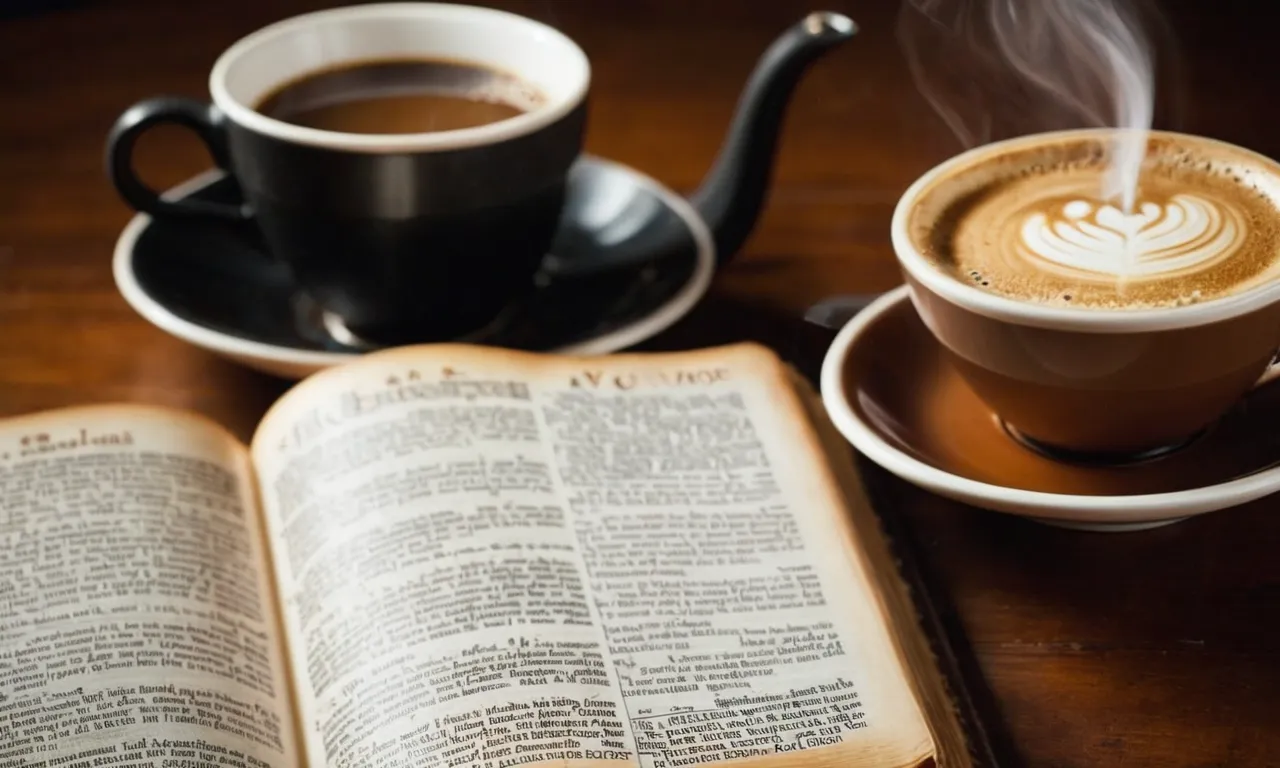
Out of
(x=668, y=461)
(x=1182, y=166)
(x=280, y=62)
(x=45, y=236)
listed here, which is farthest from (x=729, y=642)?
(x=45, y=236)

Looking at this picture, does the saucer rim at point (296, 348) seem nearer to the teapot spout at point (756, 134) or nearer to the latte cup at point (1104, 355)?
the teapot spout at point (756, 134)

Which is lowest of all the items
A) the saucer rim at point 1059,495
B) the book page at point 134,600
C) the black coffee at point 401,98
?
the book page at point 134,600

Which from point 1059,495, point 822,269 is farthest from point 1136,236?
point 822,269

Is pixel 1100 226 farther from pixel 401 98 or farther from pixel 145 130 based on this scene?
pixel 145 130

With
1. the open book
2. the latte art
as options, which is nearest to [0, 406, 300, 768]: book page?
the open book

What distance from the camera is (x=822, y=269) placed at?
860 mm

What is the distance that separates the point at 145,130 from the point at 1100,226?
527 mm

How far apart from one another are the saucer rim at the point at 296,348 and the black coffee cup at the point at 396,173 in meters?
0.04

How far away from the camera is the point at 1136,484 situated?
63cm

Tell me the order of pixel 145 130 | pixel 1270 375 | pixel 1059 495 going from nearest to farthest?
pixel 1059 495 → pixel 1270 375 → pixel 145 130

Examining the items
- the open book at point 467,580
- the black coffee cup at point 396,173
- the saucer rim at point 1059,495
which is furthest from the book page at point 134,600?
the saucer rim at point 1059,495

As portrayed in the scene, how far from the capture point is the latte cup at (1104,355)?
0.56m

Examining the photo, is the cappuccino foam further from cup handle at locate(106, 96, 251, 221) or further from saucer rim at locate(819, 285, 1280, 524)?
cup handle at locate(106, 96, 251, 221)

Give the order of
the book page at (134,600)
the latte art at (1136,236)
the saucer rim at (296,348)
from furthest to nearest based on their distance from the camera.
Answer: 1. the saucer rim at (296,348)
2. the latte art at (1136,236)
3. the book page at (134,600)
